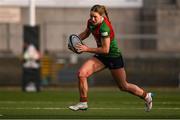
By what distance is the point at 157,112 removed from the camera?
15.4 meters

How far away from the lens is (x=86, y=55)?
99.3 feet

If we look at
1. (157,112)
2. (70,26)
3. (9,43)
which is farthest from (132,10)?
(157,112)

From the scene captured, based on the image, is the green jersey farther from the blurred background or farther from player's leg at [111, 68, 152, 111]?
the blurred background

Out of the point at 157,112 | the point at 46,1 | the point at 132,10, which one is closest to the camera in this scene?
the point at 157,112

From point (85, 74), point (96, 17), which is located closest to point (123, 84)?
point (85, 74)

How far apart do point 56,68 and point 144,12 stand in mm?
4238

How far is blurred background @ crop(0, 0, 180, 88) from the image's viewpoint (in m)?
29.8

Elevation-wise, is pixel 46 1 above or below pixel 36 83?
above

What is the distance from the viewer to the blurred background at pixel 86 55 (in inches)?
1173

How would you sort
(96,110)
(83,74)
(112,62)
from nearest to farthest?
1. (83,74)
2. (112,62)
3. (96,110)

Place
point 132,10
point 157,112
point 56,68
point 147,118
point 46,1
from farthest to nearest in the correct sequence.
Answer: point 132,10, point 56,68, point 46,1, point 157,112, point 147,118

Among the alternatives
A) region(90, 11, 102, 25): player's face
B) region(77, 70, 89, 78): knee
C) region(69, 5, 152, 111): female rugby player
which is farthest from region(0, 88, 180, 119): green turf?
region(90, 11, 102, 25): player's face

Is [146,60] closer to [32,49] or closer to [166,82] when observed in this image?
[166,82]

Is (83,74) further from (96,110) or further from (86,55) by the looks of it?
(86,55)
